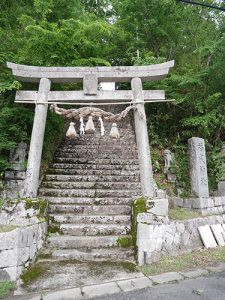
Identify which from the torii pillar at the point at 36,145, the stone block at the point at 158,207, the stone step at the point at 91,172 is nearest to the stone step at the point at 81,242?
the stone block at the point at 158,207

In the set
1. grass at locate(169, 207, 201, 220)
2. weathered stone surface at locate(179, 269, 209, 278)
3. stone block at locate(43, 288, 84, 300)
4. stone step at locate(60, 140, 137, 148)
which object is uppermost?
stone step at locate(60, 140, 137, 148)

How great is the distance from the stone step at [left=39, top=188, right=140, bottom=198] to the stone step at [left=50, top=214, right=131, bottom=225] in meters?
0.95

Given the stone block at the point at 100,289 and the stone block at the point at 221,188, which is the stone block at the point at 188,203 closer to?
the stone block at the point at 221,188

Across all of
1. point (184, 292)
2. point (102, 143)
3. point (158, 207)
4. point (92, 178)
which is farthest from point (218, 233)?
point (102, 143)

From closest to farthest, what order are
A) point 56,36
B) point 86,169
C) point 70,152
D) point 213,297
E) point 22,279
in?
point 213,297 < point 22,279 < point 56,36 < point 86,169 < point 70,152

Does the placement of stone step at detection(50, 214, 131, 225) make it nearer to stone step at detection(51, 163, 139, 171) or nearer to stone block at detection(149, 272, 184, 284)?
stone block at detection(149, 272, 184, 284)

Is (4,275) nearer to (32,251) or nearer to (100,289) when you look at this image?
(32,251)

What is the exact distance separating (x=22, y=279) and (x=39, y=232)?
95 cm

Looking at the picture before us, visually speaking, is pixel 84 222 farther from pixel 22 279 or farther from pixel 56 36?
pixel 56 36

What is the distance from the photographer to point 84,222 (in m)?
5.65

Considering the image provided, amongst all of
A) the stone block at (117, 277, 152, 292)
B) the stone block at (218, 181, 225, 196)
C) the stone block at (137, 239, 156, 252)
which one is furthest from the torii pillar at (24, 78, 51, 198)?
the stone block at (218, 181, 225, 196)

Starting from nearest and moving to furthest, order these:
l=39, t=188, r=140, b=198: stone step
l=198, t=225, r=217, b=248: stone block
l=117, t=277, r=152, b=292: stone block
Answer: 1. l=117, t=277, r=152, b=292: stone block
2. l=198, t=225, r=217, b=248: stone block
3. l=39, t=188, r=140, b=198: stone step

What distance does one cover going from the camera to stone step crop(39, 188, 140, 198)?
6.57 m

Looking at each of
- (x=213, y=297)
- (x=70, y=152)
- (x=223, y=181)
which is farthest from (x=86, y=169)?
(x=213, y=297)
